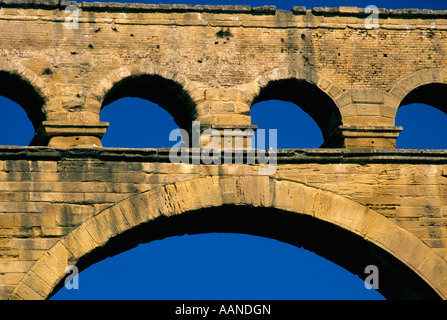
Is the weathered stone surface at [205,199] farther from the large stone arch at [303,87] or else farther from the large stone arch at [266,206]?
the large stone arch at [303,87]

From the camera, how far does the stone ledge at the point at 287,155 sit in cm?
1341

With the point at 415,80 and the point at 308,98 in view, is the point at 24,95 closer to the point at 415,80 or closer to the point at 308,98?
the point at 308,98

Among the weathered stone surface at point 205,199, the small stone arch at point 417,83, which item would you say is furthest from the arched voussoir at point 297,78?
the weathered stone surface at point 205,199

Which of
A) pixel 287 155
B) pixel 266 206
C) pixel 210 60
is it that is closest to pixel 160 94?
pixel 210 60

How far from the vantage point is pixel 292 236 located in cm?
1425

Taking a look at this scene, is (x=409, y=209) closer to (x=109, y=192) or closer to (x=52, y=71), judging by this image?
(x=109, y=192)

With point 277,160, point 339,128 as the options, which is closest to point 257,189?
point 277,160

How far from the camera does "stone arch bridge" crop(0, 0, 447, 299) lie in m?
13.3

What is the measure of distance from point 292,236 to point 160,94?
2.50 metres

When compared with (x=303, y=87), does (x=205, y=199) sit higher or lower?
lower

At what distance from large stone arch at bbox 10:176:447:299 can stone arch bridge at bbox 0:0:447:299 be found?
0.02 m

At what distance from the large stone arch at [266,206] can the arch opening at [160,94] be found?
122cm

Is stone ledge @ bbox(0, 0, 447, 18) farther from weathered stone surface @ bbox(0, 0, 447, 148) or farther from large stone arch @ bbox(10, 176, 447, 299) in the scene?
large stone arch @ bbox(10, 176, 447, 299)
